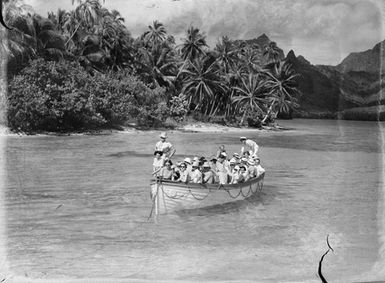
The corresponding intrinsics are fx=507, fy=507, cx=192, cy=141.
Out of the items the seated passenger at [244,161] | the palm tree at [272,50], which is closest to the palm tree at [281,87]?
the palm tree at [272,50]

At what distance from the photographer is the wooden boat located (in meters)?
6.87

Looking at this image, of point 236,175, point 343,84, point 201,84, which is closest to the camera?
point 236,175

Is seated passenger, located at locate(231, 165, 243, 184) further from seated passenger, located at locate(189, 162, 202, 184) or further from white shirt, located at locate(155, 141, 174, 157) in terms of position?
white shirt, located at locate(155, 141, 174, 157)

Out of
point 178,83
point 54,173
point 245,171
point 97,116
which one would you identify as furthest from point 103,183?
point 178,83

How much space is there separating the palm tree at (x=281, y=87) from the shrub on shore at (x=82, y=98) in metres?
7.09

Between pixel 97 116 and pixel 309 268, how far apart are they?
33.3 ft

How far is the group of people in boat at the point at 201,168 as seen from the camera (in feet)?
23.2

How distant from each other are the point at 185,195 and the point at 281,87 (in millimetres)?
16287

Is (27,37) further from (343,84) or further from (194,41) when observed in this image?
(343,84)

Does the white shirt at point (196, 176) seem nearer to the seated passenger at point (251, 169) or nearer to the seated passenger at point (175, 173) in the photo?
the seated passenger at point (175, 173)

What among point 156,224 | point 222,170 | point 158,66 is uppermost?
point 158,66

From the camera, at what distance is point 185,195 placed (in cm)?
712

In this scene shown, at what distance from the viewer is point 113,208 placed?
26.6 ft

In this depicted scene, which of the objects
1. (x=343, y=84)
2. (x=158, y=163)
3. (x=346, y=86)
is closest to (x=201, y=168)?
(x=158, y=163)
